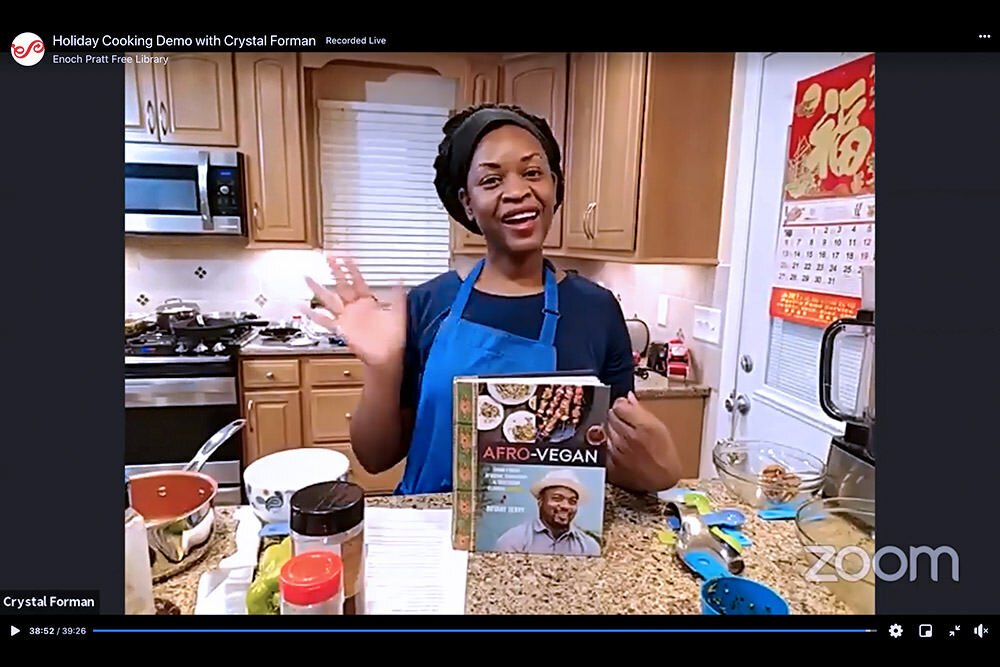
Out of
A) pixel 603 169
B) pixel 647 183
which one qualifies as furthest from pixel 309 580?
pixel 647 183

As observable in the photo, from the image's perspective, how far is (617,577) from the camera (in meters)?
0.46

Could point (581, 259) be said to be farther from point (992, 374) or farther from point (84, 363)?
point (84, 363)

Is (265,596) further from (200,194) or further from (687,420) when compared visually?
(200,194)

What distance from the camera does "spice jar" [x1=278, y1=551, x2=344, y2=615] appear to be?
35 centimetres

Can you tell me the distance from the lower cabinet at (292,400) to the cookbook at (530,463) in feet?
2.26

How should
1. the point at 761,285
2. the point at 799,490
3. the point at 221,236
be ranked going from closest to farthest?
the point at 799,490 < the point at 761,285 < the point at 221,236

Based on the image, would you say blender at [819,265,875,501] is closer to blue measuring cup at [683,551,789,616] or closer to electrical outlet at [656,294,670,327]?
blue measuring cup at [683,551,789,616]

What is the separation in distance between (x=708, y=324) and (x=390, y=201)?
0.68 metres

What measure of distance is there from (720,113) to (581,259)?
359 millimetres

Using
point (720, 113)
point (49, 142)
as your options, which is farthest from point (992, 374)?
point (49, 142)

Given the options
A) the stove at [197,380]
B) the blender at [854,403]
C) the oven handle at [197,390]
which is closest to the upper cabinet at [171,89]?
the blender at [854,403]

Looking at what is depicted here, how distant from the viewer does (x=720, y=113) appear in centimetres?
62

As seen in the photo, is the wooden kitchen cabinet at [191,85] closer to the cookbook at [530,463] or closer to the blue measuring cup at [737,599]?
the cookbook at [530,463]

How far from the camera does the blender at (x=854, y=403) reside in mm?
440
